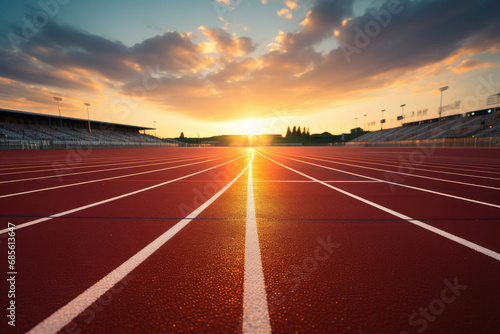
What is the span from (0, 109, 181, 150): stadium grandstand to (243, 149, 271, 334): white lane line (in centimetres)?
4191

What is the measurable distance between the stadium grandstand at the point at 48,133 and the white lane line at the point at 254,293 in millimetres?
41914

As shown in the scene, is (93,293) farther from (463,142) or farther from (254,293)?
(463,142)

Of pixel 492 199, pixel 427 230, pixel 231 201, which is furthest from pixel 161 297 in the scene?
pixel 492 199

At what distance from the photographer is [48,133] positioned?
139 feet

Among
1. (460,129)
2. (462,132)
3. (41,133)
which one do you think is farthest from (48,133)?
(460,129)

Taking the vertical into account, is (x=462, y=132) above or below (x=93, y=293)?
above

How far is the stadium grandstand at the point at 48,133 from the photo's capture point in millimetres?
31112

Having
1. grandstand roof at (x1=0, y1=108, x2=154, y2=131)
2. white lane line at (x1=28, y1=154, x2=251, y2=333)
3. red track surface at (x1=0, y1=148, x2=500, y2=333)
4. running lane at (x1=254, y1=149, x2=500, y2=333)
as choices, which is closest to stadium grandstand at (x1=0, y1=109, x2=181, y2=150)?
grandstand roof at (x1=0, y1=108, x2=154, y2=131)

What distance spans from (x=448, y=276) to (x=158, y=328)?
2.22 metres

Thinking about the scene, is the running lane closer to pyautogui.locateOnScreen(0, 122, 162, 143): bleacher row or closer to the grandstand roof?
pyautogui.locateOnScreen(0, 122, 162, 143): bleacher row

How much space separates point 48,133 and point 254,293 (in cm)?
5861

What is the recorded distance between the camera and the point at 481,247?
2119 mm

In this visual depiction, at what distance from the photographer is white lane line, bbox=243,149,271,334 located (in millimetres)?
1225

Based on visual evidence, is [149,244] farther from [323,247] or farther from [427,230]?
[427,230]
